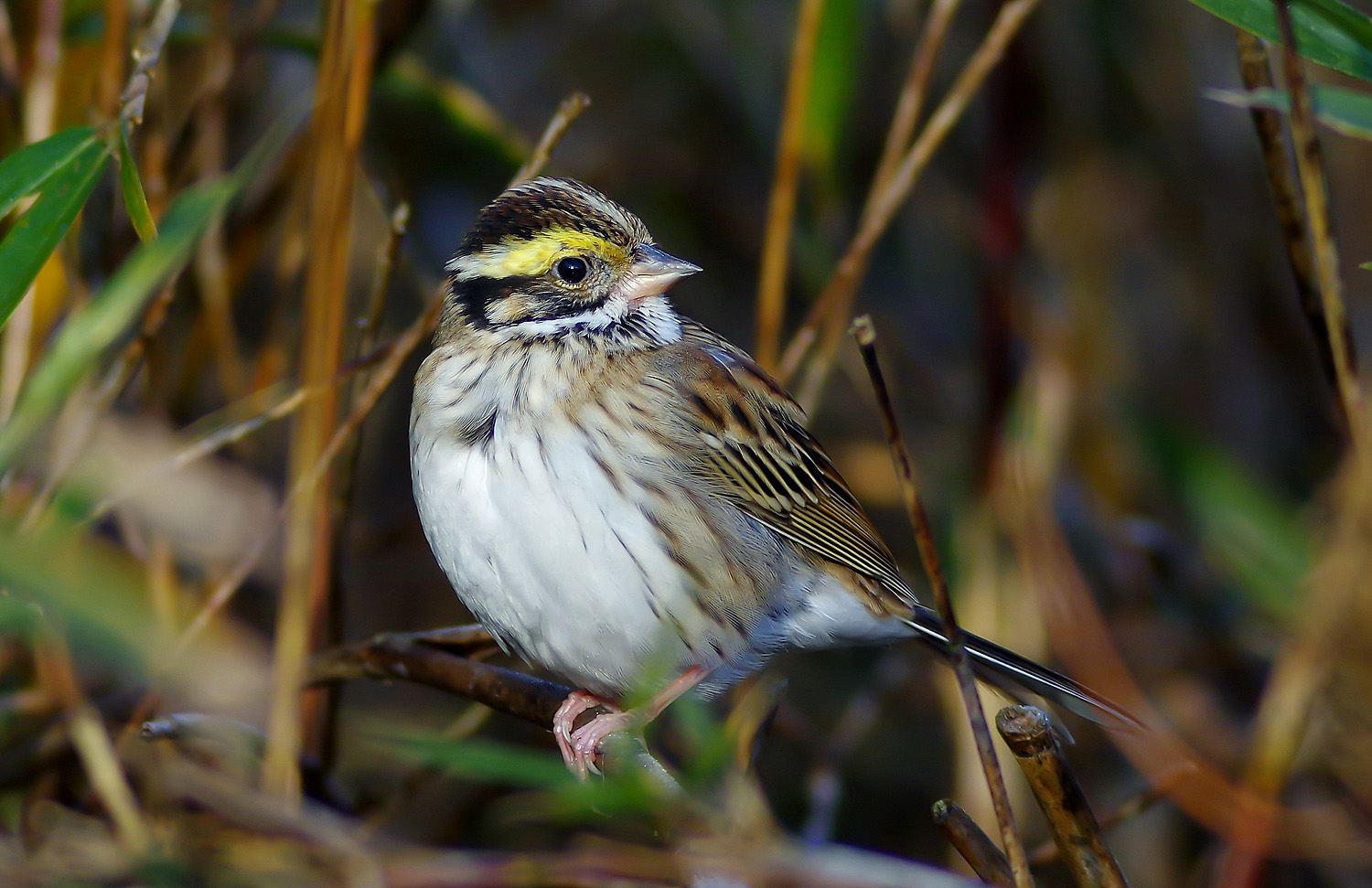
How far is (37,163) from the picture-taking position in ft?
6.71

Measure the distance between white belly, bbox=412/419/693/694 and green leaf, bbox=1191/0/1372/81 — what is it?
1.35 metres

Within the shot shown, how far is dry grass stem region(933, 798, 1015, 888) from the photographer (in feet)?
5.83

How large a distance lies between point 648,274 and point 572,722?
99 cm

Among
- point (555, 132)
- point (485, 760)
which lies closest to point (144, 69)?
point (555, 132)

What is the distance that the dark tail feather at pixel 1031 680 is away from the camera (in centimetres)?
255

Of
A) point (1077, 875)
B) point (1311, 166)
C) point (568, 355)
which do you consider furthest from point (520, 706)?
point (1311, 166)

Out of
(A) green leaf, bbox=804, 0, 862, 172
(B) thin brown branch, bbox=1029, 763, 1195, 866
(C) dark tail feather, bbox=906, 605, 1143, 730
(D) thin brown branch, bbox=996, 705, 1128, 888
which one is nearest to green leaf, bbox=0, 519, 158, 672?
(D) thin brown branch, bbox=996, 705, 1128, 888

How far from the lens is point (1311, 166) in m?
1.75

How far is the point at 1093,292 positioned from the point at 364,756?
3.13 meters

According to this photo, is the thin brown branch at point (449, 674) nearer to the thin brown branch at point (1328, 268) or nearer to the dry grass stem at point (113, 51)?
the dry grass stem at point (113, 51)

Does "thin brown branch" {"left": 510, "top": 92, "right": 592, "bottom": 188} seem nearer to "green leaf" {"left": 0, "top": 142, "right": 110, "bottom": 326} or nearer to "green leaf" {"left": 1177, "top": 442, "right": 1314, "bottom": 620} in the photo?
"green leaf" {"left": 0, "top": 142, "right": 110, "bottom": 326}

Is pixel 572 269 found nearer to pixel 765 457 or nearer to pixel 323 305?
pixel 323 305

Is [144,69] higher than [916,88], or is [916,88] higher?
[916,88]

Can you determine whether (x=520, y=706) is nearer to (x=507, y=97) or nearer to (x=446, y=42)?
(x=446, y=42)
